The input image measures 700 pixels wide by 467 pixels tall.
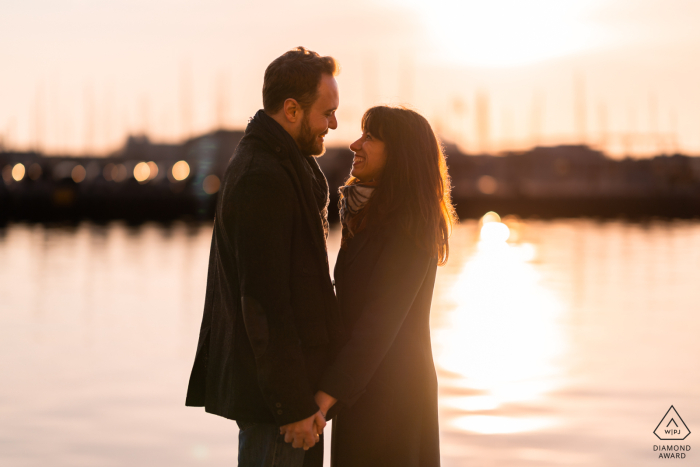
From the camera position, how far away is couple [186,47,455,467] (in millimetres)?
2898

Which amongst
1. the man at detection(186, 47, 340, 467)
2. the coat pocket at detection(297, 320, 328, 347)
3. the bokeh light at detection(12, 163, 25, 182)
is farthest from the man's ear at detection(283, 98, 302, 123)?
the bokeh light at detection(12, 163, 25, 182)

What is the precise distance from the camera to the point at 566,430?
20.4 feet

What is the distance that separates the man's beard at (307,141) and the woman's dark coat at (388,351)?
1.25ft

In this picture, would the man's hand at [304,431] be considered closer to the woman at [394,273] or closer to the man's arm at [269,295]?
the man's arm at [269,295]

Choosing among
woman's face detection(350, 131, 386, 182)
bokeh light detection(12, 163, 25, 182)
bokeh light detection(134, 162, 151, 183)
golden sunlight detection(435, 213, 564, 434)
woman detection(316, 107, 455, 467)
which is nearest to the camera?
woman detection(316, 107, 455, 467)

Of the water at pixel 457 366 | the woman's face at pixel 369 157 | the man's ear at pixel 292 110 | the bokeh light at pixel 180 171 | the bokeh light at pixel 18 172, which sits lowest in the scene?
the water at pixel 457 366

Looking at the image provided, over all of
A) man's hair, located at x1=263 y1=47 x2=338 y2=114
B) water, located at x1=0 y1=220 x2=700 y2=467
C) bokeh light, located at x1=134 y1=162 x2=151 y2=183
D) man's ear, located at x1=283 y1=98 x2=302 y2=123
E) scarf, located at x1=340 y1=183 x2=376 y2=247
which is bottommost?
water, located at x1=0 y1=220 x2=700 y2=467

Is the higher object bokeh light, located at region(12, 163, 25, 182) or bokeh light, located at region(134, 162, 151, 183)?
bokeh light, located at region(134, 162, 151, 183)

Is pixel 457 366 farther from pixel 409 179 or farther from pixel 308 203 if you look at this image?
pixel 308 203

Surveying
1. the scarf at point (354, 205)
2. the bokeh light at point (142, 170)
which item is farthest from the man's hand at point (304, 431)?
the bokeh light at point (142, 170)

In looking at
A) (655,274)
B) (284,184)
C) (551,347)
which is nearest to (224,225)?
(284,184)

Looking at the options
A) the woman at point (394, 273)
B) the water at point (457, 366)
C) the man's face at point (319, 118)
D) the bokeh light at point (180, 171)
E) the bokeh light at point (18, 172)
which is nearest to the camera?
the man's face at point (319, 118)

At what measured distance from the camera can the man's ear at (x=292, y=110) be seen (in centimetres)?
307

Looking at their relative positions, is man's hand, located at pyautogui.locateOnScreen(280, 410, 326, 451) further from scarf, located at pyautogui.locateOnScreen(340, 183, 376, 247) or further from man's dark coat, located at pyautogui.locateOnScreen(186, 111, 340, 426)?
scarf, located at pyautogui.locateOnScreen(340, 183, 376, 247)
